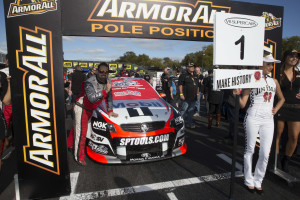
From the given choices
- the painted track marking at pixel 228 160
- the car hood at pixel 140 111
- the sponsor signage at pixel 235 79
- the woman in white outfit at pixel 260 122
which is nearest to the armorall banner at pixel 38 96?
the car hood at pixel 140 111

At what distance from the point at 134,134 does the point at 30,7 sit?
2.25 m

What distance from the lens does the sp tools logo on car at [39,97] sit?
2.42 metres

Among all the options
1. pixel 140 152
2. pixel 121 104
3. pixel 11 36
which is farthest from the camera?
pixel 121 104

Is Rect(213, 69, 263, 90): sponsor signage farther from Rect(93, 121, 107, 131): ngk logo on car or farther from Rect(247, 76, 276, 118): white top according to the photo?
Rect(93, 121, 107, 131): ngk logo on car

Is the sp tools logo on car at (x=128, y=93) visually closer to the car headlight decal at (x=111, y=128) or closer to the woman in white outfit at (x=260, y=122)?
the car headlight decal at (x=111, y=128)

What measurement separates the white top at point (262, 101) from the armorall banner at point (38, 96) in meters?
2.58

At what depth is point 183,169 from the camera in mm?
3555

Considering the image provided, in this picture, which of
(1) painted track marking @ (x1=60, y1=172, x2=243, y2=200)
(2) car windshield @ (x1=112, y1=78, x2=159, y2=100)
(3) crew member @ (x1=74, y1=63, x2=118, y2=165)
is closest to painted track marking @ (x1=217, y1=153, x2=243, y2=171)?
(1) painted track marking @ (x1=60, y1=172, x2=243, y2=200)

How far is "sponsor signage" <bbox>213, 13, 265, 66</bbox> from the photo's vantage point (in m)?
2.23

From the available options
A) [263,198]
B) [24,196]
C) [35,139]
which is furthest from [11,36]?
[263,198]

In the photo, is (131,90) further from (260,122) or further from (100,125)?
(260,122)

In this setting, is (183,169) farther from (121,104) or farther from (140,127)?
(121,104)

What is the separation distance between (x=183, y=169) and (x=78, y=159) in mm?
1931

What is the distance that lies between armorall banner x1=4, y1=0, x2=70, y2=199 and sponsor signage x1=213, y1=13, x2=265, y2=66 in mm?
1916
